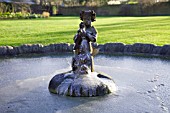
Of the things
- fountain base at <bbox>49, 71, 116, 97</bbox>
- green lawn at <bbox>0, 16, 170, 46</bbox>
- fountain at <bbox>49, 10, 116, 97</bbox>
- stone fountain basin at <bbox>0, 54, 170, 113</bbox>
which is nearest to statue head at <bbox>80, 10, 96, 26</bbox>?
fountain at <bbox>49, 10, 116, 97</bbox>

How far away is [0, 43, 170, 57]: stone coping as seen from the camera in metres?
9.93

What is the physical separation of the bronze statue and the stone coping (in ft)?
13.6

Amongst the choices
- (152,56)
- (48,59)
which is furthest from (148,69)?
(48,59)

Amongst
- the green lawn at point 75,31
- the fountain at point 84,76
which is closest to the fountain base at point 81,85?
the fountain at point 84,76

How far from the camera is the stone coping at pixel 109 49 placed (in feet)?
32.6

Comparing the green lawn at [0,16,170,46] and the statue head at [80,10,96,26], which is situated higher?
the statue head at [80,10,96,26]

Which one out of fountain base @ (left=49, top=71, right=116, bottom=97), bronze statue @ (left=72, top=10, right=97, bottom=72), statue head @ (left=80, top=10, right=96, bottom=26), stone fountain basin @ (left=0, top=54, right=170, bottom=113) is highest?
statue head @ (left=80, top=10, right=96, bottom=26)

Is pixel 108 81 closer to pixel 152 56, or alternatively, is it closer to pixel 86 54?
pixel 86 54

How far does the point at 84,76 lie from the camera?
6113 millimetres

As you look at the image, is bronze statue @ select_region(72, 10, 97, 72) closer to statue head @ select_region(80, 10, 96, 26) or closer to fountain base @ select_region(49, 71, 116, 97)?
statue head @ select_region(80, 10, 96, 26)

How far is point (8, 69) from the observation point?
325 inches

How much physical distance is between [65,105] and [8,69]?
342 centimetres

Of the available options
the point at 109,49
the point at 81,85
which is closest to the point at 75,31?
the point at 109,49

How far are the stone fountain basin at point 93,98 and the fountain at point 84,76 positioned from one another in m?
0.14
